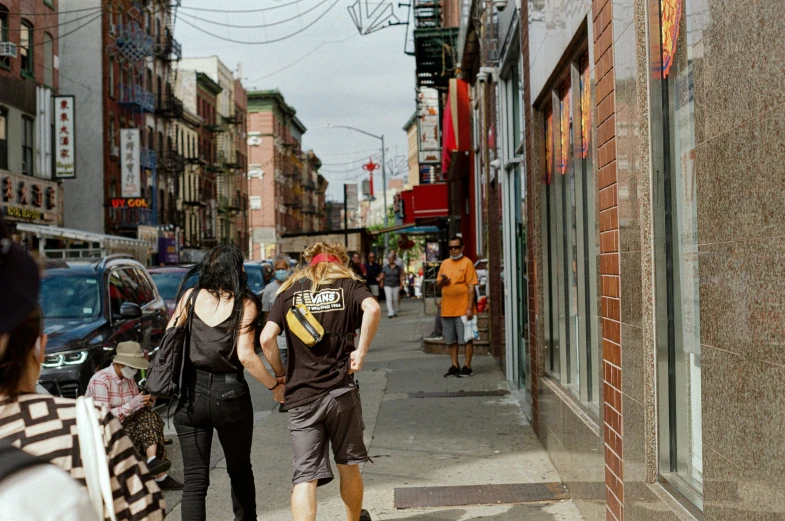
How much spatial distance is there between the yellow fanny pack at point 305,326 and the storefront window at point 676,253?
194cm

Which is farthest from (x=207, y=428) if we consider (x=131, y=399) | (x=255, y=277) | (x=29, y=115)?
(x=29, y=115)

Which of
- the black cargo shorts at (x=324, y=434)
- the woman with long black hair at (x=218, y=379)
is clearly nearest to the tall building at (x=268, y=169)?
the woman with long black hair at (x=218, y=379)

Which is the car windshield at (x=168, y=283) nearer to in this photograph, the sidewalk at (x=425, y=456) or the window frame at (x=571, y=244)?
the sidewalk at (x=425, y=456)

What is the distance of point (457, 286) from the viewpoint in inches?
535

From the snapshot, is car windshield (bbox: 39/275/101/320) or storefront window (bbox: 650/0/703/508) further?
car windshield (bbox: 39/275/101/320)

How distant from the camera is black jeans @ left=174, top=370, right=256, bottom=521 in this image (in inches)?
217

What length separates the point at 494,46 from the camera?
13336mm

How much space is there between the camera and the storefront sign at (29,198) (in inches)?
1134

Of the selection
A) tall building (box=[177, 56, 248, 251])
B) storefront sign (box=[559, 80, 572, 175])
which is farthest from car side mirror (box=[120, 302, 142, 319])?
tall building (box=[177, 56, 248, 251])

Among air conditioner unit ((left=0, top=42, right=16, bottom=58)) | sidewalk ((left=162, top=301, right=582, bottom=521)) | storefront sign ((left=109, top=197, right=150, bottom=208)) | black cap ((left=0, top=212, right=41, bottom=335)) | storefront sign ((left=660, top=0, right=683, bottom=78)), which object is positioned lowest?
sidewalk ((left=162, top=301, right=582, bottom=521))

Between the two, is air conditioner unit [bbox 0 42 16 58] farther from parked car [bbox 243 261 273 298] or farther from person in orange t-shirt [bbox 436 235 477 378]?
person in orange t-shirt [bbox 436 235 477 378]

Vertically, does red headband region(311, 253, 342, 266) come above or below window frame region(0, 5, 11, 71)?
below

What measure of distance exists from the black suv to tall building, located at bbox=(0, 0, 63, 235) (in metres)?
16.8

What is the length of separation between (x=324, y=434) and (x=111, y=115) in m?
39.8
